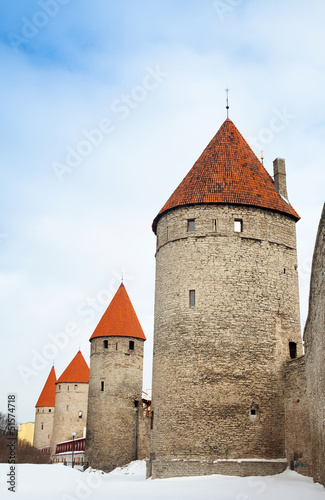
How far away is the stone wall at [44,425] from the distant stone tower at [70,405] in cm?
918

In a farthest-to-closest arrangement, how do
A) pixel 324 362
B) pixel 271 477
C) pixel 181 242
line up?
pixel 181 242 → pixel 271 477 → pixel 324 362

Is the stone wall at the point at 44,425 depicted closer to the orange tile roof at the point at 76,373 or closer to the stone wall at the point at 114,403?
the orange tile roof at the point at 76,373

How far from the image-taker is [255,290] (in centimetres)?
1819

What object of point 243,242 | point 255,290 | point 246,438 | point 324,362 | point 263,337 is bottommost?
point 246,438

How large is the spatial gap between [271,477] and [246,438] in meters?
1.25

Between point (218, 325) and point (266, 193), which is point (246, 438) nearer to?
point (218, 325)

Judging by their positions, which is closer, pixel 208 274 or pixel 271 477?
pixel 271 477

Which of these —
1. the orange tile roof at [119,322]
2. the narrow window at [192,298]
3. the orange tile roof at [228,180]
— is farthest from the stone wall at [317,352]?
the orange tile roof at [119,322]

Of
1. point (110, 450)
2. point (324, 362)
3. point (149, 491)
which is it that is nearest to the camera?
point (324, 362)

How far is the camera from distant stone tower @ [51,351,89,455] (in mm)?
42722

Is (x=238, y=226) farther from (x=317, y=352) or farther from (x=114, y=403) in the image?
(x=114, y=403)

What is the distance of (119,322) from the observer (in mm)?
31641

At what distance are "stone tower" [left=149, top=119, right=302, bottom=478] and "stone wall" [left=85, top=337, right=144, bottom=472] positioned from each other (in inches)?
419

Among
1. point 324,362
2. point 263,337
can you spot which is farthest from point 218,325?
point 324,362
